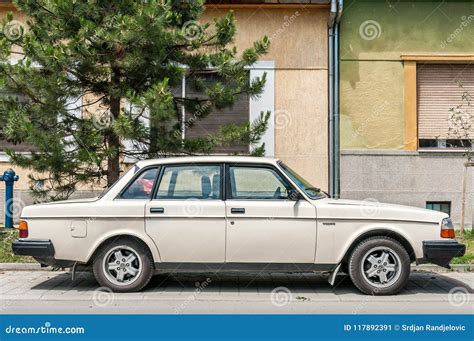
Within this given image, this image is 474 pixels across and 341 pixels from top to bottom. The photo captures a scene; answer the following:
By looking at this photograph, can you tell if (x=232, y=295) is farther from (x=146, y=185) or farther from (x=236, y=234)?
(x=146, y=185)

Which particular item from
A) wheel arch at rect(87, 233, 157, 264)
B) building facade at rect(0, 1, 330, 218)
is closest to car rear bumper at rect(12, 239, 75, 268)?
wheel arch at rect(87, 233, 157, 264)

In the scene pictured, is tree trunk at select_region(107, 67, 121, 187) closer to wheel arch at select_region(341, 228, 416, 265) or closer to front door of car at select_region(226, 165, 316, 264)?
front door of car at select_region(226, 165, 316, 264)

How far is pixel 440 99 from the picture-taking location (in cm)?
1402

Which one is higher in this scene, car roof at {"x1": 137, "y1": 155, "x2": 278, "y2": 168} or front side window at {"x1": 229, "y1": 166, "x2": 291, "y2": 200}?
car roof at {"x1": 137, "y1": 155, "x2": 278, "y2": 168}

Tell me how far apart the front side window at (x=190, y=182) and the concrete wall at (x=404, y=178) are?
678 centimetres

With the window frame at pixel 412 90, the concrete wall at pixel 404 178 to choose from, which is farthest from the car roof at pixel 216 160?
the window frame at pixel 412 90

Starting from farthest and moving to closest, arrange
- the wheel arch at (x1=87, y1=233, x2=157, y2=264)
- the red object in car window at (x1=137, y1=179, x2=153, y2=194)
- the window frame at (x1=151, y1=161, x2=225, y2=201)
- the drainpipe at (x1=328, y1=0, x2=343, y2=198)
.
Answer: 1. the drainpipe at (x1=328, y1=0, x2=343, y2=198)
2. the red object in car window at (x1=137, y1=179, x2=153, y2=194)
3. the window frame at (x1=151, y1=161, x2=225, y2=201)
4. the wheel arch at (x1=87, y1=233, x2=157, y2=264)

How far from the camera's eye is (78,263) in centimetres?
739

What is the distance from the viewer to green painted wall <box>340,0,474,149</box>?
1381 cm

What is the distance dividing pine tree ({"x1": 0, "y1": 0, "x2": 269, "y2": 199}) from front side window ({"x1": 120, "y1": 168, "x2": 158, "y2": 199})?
4.82ft

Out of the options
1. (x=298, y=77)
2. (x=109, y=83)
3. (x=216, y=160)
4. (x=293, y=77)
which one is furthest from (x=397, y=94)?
(x=216, y=160)

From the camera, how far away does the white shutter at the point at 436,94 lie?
14.0m

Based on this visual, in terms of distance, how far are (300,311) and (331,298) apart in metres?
0.94

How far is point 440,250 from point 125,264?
3.74 metres
